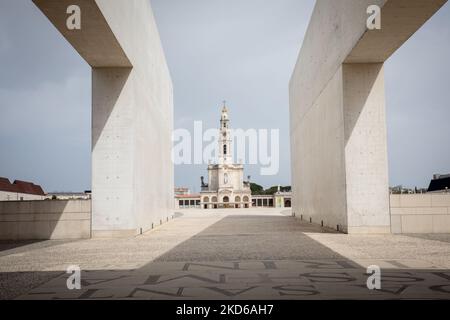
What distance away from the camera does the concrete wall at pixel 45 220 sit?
51.2ft

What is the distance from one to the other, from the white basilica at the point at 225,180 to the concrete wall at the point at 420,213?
8598 centimetres

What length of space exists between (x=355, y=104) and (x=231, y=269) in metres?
9.55

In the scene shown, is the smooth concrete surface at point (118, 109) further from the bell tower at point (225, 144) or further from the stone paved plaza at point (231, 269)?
the bell tower at point (225, 144)

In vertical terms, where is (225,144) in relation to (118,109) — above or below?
above

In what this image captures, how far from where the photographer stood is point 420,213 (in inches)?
631
